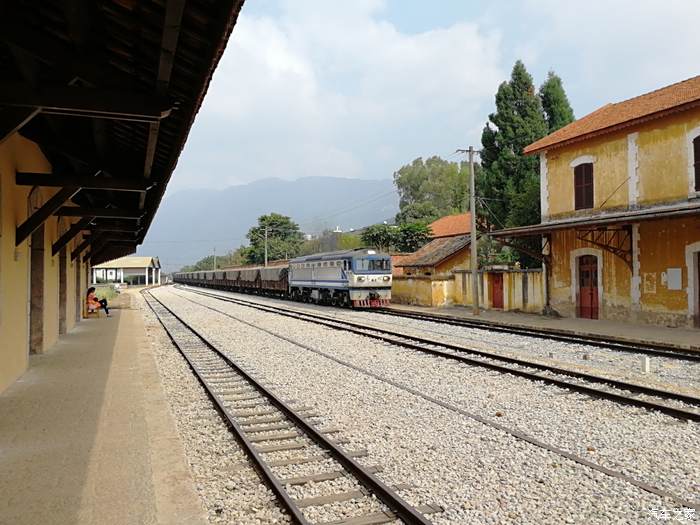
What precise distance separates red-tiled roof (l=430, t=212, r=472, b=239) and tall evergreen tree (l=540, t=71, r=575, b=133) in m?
9.66

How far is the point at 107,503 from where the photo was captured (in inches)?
166

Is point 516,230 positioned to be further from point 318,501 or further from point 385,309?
point 318,501

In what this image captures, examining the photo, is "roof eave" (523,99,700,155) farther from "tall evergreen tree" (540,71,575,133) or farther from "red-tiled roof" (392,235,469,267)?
"tall evergreen tree" (540,71,575,133)

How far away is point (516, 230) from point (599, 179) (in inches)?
128

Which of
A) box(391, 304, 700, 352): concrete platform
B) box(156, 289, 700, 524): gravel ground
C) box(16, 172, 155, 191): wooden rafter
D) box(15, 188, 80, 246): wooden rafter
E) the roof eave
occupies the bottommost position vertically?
box(156, 289, 700, 524): gravel ground

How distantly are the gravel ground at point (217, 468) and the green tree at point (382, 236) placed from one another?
3777 cm

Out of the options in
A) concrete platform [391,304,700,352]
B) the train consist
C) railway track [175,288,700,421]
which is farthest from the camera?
the train consist

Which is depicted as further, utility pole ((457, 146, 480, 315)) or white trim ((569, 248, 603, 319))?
utility pole ((457, 146, 480, 315))

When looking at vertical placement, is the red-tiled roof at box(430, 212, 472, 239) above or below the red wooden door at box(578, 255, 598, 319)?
above

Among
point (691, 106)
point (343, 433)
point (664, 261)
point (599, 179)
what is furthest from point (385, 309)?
point (343, 433)

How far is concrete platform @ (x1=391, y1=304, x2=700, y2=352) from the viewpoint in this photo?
1404cm

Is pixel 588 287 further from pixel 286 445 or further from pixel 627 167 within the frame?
pixel 286 445

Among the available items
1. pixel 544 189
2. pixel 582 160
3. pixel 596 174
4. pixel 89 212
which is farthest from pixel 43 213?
pixel 544 189

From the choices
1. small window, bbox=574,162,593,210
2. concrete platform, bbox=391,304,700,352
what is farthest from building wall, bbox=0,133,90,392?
small window, bbox=574,162,593,210
